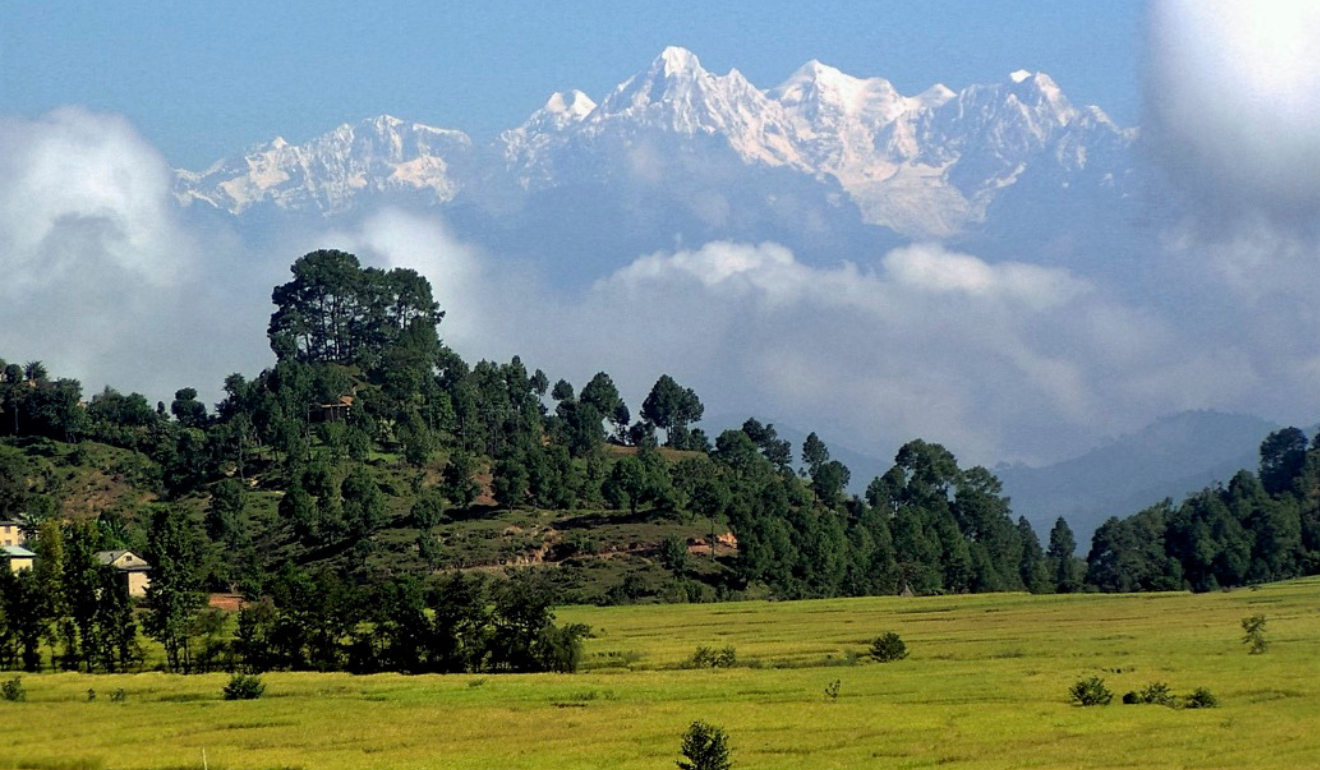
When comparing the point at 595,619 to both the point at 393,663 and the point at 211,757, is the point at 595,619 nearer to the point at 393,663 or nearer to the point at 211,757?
the point at 393,663

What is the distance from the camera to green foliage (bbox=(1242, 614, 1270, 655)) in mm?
119744

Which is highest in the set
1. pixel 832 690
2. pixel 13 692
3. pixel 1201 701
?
pixel 13 692

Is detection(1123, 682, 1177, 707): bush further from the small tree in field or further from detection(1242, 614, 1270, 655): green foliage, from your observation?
the small tree in field

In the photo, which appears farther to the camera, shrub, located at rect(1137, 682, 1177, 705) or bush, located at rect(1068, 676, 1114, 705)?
bush, located at rect(1068, 676, 1114, 705)

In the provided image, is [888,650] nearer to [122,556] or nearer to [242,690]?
[242,690]

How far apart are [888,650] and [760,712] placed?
36.6 m

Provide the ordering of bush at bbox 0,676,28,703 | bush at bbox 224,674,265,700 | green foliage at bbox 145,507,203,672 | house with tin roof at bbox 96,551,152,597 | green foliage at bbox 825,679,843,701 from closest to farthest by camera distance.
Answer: green foliage at bbox 825,679,843,701, bush at bbox 0,676,28,703, bush at bbox 224,674,265,700, green foliage at bbox 145,507,203,672, house with tin roof at bbox 96,551,152,597

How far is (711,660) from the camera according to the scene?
123062 millimetres

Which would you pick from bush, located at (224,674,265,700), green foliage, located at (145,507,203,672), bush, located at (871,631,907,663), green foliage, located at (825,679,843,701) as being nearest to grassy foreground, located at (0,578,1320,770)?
green foliage, located at (825,679,843,701)

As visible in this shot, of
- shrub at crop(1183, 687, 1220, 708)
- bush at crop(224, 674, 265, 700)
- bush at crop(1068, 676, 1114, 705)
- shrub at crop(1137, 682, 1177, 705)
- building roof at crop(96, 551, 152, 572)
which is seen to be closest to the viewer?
shrub at crop(1183, 687, 1220, 708)

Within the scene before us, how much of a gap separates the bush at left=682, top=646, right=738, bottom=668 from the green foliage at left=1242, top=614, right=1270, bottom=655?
3863 cm

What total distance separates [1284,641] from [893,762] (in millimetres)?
65199

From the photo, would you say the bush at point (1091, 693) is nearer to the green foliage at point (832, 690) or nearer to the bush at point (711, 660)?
the green foliage at point (832, 690)

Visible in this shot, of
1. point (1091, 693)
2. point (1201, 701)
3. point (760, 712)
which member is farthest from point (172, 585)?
point (1201, 701)
